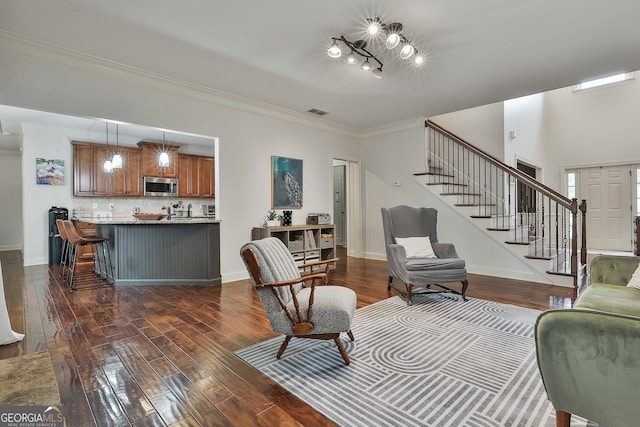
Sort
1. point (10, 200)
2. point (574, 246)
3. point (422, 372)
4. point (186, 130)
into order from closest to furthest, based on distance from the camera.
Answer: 1. point (422, 372)
2. point (574, 246)
3. point (186, 130)
4. point (10, 200)

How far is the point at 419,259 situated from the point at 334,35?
2662 mm

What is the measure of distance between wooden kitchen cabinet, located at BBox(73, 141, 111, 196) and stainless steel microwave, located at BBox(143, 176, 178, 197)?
2.37 feet

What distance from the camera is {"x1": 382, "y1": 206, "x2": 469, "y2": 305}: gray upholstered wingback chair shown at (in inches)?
137

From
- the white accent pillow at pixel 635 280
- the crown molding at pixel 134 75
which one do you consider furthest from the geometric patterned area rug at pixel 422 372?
the crown molding at pixel 134 75

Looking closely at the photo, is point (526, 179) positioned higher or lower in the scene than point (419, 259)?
higher

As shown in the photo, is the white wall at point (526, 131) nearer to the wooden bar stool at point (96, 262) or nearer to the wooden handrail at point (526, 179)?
the wooden handrail at point (526, 179)

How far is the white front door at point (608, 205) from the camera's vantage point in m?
6.44

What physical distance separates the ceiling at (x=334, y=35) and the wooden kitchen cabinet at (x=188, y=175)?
3.68m

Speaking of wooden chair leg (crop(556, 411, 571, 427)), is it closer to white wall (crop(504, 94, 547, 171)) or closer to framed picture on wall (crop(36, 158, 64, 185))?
white wall (crop(504, 94, 547, 171))

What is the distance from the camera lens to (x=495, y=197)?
5.49m

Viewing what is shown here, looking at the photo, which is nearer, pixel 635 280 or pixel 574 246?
pixel 635 280

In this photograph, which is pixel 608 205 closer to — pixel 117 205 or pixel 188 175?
pixel 188 175

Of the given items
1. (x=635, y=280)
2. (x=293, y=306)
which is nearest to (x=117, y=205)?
(x=293, y=306)

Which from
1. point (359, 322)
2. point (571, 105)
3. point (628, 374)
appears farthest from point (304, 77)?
point (571, 105)
